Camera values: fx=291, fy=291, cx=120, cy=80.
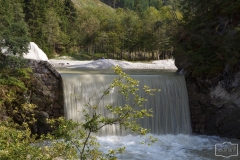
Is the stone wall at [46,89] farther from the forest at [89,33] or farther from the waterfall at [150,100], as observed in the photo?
the forest at [89,33]

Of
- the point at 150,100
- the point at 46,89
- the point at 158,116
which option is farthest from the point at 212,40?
the point at 46,89

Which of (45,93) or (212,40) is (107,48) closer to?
(212,40)

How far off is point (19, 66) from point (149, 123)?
21.7 feet

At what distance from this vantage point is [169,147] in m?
12.0

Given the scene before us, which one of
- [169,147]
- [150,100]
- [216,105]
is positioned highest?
[150,100]

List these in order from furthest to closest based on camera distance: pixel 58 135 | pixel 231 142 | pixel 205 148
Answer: pixel 231 142 < pixel 205 148 < pixel 58 135

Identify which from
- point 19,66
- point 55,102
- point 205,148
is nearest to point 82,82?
point 55,102

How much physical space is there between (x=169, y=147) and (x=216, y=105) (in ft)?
11.9

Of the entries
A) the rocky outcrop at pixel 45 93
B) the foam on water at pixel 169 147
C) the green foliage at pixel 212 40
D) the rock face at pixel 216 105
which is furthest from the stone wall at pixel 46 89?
the green foliage at pixel 212 40

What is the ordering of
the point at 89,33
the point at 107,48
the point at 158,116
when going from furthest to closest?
the point at 89,33 < the point at 107,48 < the point at 158,116

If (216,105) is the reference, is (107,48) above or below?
above

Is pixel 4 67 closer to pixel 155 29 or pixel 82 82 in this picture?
pixel 82 82

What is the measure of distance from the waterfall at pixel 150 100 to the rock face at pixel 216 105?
1.46 feet

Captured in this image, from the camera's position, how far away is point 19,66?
12.9 meters
